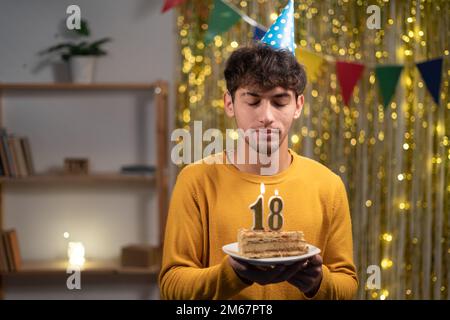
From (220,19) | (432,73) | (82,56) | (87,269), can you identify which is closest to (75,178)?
(87,269)

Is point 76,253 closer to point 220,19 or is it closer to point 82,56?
point 82,56

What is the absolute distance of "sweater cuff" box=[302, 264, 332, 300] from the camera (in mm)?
1392

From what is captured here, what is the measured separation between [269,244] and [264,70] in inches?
14.1

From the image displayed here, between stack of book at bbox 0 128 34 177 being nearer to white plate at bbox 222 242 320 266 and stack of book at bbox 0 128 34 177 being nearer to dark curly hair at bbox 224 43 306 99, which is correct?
dark curly hair at bbox 224 43 306 99

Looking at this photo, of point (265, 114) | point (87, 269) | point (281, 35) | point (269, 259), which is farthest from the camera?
point (87, 269)

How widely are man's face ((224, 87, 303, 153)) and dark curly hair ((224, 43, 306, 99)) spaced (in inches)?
0.6

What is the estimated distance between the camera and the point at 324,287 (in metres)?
1.39

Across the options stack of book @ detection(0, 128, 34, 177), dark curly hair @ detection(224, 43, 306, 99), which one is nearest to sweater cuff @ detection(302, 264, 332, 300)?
dark curly hair @ detection(224, 43, 306, 99)

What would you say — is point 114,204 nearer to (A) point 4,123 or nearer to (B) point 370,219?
(A) point 4,123

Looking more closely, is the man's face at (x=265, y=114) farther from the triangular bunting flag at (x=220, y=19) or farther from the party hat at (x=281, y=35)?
the triangular bunting flag at (x=220, y=19)

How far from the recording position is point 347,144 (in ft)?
11.5

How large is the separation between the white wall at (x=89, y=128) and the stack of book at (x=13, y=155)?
181 millimetres

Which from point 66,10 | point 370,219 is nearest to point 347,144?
point 370,219
